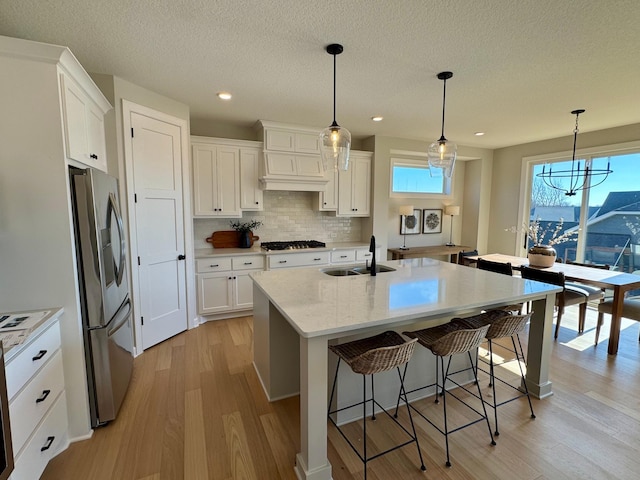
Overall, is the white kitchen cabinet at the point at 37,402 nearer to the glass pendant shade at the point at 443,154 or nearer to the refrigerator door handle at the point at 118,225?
the refrigerator door handle at the point at 118,225

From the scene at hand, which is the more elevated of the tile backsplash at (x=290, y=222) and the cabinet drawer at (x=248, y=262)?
the tile backsplash at (x=290, y=222)

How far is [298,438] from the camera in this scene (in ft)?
6.19

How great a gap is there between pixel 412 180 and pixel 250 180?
9.81 feet

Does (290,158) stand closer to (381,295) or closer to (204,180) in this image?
(204,180)

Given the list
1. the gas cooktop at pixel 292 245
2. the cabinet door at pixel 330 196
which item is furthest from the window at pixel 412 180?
the gas cooktop at pixel 292 245

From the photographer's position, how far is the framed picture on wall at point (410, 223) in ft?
17.6

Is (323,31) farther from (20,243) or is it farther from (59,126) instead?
(20,243)

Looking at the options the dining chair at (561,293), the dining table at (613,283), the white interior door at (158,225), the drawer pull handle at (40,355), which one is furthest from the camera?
the dining chair at (561,293)

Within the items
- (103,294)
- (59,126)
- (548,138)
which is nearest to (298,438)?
(103,294)

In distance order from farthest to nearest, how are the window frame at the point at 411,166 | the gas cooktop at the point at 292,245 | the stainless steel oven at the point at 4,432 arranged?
the window frame at the point at 411,166
the gas cooktop at the point at 292,245
the stainless steel oven at the point at 4,432

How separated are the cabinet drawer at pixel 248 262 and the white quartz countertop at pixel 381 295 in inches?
54.3

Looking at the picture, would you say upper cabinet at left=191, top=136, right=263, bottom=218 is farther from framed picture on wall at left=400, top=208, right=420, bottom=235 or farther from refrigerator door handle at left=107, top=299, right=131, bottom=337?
framed picture on wall at left=400, top=208, right=420, bottom=235

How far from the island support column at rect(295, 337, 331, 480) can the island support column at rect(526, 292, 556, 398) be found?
70.2 inches

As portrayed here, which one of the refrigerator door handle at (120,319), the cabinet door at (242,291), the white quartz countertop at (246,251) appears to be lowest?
the cabinet door at (242,291)
